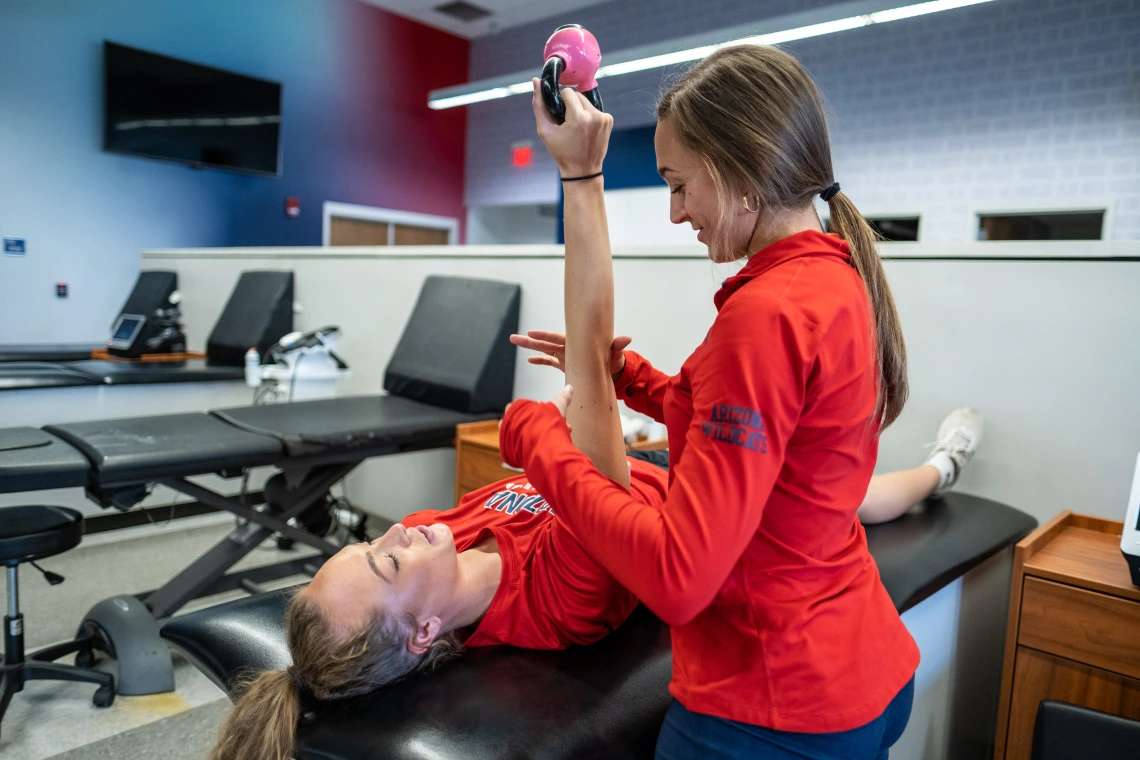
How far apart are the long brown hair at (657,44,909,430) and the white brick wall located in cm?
349

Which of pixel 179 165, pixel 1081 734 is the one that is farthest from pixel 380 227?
pixel 1081 734

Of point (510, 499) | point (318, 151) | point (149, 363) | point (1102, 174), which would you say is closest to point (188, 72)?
point (318, 151)

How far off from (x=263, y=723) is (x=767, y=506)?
26.3 inches

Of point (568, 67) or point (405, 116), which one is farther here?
point (405, 116)

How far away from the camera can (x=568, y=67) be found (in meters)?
0.95

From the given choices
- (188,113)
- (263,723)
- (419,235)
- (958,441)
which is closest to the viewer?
(263,723)

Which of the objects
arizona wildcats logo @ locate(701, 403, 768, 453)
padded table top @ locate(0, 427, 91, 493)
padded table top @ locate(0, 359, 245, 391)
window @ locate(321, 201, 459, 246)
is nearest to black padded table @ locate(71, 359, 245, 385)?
padded table top @ locate(0, 359, 245, 391)

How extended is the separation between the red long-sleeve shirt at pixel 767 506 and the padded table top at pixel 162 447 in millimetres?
1441

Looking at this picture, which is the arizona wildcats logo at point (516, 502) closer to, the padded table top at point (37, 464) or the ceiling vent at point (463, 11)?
the padded table top at point (37, 464)

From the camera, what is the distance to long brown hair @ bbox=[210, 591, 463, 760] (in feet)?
3.05

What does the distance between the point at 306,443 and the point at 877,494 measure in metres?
1.55

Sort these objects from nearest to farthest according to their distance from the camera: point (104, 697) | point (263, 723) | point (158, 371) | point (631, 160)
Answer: point (263, 723), point (104, 697), point (158, 371), point (631, 160)

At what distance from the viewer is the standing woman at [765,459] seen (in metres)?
0.68

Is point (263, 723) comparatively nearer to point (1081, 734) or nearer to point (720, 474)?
point (720, 474)
